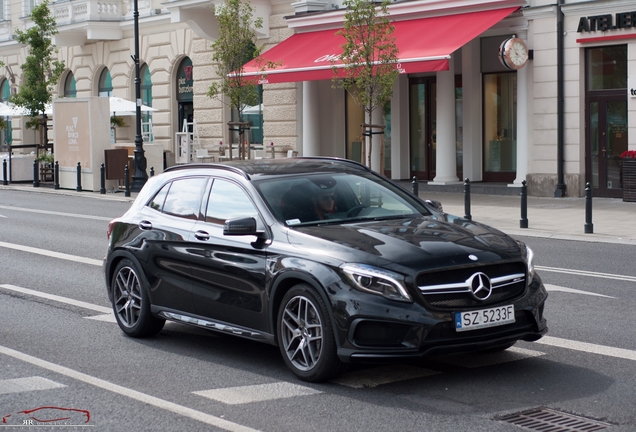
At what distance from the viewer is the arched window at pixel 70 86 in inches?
1657

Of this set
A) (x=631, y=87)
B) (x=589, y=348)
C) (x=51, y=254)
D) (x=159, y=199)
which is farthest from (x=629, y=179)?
(x=159, y=199)

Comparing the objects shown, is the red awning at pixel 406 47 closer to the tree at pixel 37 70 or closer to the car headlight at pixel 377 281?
the tree at pixel 37 70

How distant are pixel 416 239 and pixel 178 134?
91.0 feet

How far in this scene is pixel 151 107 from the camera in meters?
36.6

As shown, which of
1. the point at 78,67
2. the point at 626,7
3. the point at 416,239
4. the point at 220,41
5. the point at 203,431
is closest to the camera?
the point at 203,431

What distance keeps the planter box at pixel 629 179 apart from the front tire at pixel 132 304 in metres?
14.9

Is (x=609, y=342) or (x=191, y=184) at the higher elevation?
(x=191, y=184)

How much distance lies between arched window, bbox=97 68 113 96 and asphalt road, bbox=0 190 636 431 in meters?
29.9

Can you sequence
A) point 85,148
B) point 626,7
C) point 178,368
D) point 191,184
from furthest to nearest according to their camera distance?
point 85,148 < point 626,7 < point 191,184 < point 178,368

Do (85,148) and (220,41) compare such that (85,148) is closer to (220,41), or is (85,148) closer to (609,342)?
(220,41)

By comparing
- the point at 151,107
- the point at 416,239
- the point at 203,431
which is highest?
the point at 151,107

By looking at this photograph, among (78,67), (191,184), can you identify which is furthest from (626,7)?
(78,67)

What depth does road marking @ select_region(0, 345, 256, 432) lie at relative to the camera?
6066mm

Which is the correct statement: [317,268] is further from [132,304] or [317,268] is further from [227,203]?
[132,304]
